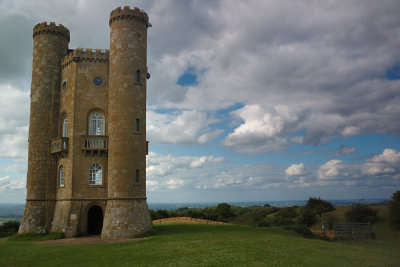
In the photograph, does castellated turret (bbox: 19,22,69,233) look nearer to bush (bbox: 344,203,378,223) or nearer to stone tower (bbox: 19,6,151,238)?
stone tower (bbox: 19,6,151,238)

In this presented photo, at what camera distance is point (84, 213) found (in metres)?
30.4

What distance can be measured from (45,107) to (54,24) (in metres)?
8.34

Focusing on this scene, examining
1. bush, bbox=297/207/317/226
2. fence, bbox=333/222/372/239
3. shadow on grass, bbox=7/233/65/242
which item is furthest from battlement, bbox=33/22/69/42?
bush, bbox=297/207/317/226

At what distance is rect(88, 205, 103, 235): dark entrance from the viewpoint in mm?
32500

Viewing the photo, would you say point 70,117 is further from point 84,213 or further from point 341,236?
point 341,236

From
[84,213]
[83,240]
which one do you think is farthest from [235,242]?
[84,213]

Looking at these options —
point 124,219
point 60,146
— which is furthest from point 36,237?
point 124,219

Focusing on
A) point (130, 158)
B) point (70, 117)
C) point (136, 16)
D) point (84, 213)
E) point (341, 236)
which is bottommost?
point (341, 236)

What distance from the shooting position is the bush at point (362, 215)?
42.7 metres

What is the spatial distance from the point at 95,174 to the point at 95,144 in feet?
8.83

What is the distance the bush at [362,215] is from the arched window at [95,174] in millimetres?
31529

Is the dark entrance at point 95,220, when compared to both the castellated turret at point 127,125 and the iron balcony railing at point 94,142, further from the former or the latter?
the iron balcony railing at point 94,142

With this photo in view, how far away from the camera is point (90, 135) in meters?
30.9

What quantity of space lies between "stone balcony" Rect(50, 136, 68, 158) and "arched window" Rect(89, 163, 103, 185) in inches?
117
